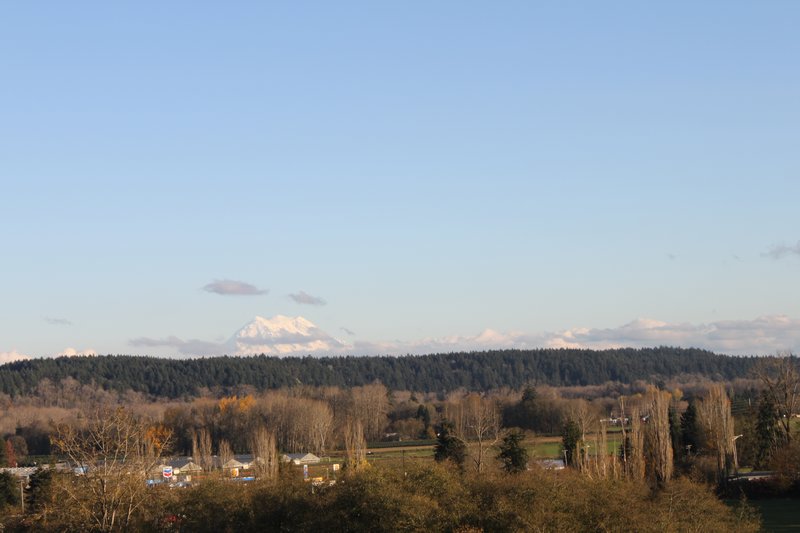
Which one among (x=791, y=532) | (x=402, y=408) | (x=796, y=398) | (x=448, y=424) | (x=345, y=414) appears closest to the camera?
(x=791, y=532)

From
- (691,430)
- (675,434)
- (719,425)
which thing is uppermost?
(719,425)

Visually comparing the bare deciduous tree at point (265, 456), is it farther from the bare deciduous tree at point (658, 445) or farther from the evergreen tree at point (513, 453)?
the bare deciduous tree at point (658, 445)

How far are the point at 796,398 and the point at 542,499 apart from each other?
222 feet

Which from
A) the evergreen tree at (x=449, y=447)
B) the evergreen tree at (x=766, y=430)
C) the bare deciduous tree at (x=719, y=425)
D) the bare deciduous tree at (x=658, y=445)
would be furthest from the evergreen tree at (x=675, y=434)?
the evergreen tree at (x=449, y=447)

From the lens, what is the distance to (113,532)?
50.0m

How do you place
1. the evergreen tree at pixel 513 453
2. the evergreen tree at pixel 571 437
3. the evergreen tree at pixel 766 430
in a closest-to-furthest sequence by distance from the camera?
the evergreen tree at pixel 513 453
the evergreen tree at pixel 571 437
the evergreen tree at pixel 766 430

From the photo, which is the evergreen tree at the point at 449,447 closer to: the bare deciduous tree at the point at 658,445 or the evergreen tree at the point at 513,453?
the evergreen tree at the point at 513,453

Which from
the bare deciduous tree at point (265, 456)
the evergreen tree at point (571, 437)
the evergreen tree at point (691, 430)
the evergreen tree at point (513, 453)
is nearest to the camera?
the evergreen tree at point (513, 453)

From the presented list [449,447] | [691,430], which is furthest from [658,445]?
[691,430]

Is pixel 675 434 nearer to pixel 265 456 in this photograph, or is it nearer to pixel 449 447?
pixel 449 447

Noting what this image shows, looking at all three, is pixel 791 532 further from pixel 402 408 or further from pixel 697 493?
pixel 402 408

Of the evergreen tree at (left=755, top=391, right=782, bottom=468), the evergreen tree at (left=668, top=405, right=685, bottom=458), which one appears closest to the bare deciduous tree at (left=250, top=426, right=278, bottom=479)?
the evergreen tree at (left=668, top=405, right=685, bottom=458)

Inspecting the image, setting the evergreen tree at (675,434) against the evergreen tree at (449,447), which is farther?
the evergreen tree at (675,434)

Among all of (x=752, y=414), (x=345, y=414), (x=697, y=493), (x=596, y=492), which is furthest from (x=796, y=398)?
(x=345, y=414)
